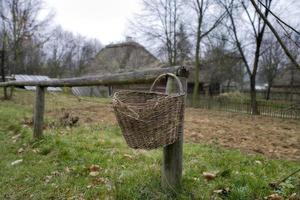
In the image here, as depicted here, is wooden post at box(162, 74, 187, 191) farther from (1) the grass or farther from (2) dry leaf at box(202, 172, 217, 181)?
(2) dry leaf at box(202, 172, 217, 181)

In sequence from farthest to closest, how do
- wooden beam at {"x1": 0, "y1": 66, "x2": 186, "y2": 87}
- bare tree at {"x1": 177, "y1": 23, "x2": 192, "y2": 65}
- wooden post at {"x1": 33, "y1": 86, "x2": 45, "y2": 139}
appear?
bare tree at {"x1": 177, "y1": 23, "x2": 192, "y2": 65}
wooden post at {"x1": 33, "y1": 86, "x2": 45, "y2": 139}
wooden beam at {"x1": 0, "y1": 66, "x2": 186, "y2": 87}

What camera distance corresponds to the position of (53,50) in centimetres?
4712

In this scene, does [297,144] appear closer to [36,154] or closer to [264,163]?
[264,163]

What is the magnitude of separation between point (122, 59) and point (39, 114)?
34170mm

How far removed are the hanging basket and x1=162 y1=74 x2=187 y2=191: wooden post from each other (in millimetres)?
386

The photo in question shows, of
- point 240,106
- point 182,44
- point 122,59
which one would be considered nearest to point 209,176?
point 240,106

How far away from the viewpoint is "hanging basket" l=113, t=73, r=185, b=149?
2.08 metres

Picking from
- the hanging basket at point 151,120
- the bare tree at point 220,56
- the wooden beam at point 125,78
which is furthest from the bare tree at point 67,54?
the hanging basket at point 151,120

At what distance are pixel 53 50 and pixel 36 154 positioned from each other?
4574 centimetres

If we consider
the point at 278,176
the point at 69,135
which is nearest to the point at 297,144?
the point at 278,176

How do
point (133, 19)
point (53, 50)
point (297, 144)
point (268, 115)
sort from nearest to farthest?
point (297, 144)
point (268, 115)
point (133, 19)
point (53, 50)

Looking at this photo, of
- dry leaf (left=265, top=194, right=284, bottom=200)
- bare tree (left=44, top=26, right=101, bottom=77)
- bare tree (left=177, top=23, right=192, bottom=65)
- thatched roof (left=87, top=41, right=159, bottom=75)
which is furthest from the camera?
bare tree (left=44, top=26, right=101, bottom=77)

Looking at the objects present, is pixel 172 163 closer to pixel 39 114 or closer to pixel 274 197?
pixel 274 197

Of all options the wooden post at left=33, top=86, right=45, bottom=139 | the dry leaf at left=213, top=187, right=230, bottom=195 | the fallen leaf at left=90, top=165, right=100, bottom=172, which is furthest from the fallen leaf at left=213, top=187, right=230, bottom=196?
the wooden post at left=33, top=86, right=45, bottom=139
